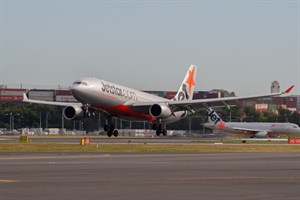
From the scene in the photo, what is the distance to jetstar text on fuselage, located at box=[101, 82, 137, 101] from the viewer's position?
74.4 meters

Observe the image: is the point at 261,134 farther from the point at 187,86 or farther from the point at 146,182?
the point at 146,182

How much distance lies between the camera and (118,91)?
7631cm

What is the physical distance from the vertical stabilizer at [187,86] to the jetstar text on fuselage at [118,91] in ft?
47.2

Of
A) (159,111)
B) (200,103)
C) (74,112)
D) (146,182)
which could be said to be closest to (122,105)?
(159,111)

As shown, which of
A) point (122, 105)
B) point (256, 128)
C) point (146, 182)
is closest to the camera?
point (146, 182)

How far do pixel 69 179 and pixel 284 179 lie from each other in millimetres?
8484

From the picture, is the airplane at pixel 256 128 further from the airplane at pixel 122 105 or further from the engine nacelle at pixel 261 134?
the airplane at pixel 122 105

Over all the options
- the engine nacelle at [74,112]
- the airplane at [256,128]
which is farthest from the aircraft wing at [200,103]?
the airplane at [256,128]

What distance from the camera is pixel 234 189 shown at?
78.6 feet

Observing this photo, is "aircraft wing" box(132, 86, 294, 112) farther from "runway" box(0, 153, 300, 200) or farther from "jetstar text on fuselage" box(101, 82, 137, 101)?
"runway" box(0, 153, 300, 200)

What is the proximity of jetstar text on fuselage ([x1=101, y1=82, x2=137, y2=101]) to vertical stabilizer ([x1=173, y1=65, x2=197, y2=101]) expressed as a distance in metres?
14.4

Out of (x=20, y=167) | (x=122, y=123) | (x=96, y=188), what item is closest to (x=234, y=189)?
(x=96, y=188)

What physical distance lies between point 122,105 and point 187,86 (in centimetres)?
1952

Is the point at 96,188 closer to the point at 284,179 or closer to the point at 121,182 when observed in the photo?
the point at 121,182
